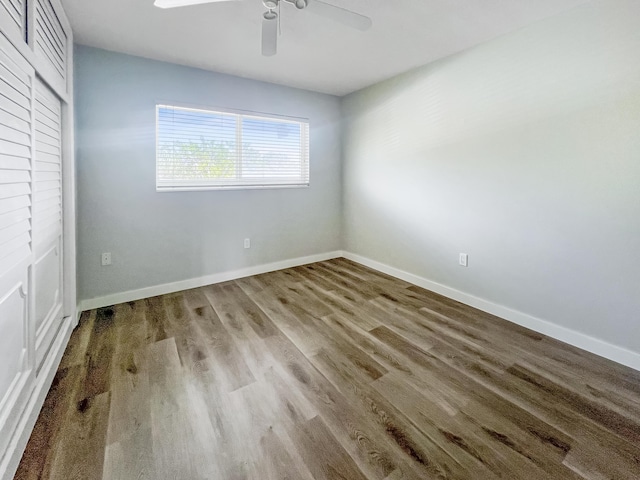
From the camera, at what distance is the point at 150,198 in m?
2.97

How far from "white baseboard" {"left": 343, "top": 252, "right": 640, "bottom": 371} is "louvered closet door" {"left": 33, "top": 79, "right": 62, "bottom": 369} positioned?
3.18 m

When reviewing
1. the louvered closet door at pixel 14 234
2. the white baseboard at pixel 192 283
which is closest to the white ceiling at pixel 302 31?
the louvered closet door at pixel 14 234

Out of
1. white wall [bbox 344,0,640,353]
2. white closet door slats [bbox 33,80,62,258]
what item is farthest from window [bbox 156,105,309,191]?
white wall [bbox 344,0,640,353]

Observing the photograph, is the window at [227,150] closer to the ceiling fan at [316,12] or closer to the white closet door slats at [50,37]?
the white closet door slats at [50,37]

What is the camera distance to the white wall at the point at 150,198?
2658 millimetres

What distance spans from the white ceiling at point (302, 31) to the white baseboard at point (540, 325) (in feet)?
7.33

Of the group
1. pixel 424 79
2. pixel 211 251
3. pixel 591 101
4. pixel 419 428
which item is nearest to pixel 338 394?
pixel 419 428

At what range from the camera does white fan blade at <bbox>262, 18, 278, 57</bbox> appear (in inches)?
69.9

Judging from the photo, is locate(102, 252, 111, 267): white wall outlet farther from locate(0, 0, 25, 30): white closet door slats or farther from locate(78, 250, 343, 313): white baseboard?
locate(0, 0, 25, 30): white closet door slats

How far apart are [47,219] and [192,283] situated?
1539 mm

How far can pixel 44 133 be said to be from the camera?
184 centimetres

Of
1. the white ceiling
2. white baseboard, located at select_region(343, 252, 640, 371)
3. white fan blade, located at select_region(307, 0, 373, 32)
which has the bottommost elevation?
white baseboard, located at select_region(343, 252, 640, 371)

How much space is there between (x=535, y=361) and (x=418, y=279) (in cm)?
146

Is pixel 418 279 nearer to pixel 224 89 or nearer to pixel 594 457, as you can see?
pixel 594 457
